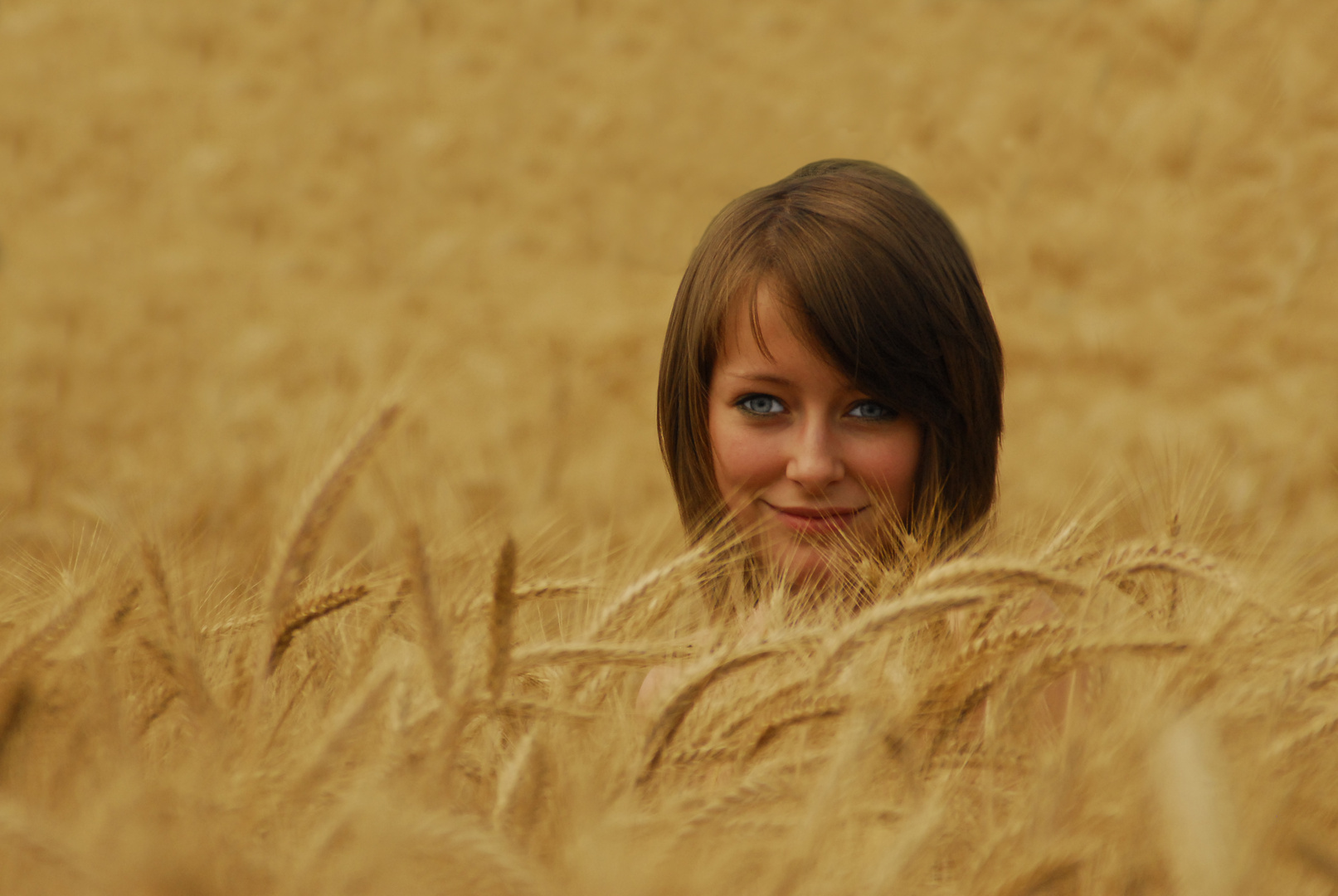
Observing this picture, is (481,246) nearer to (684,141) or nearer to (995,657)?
(684,141)

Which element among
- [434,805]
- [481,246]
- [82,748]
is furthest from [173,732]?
[481,246]

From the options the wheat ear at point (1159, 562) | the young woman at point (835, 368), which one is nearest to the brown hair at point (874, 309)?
the young woman at point (835, 368)

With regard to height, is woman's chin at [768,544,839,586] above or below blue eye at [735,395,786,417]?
below

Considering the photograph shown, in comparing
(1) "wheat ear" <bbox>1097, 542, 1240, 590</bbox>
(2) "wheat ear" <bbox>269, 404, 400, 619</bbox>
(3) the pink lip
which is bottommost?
(2) "wheat ear" <bbox>269, 404, 400, 619</bbox>

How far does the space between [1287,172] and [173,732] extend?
3.34 metres

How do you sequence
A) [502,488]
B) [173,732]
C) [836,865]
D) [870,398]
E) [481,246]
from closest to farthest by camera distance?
[836,865], [173,732], [870,398], [502,488], [481,246]

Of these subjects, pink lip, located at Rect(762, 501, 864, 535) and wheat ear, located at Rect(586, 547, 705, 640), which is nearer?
wheat ear, located at Rect(586, 547, 705, 640)

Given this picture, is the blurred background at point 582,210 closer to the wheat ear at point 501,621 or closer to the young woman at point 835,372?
the young woman at point 835,372

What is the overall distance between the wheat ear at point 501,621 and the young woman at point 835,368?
0.45 metres

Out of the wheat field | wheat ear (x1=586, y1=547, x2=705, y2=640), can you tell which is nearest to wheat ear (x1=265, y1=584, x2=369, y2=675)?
the wheat field

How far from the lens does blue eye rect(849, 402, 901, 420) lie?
0.92 m

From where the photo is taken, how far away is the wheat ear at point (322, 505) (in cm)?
43

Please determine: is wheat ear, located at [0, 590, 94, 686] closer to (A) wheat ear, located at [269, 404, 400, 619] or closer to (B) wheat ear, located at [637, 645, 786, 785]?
(A) wheat ear, located at [269, 404, 400, 619]

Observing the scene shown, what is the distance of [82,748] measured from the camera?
0.38 m
